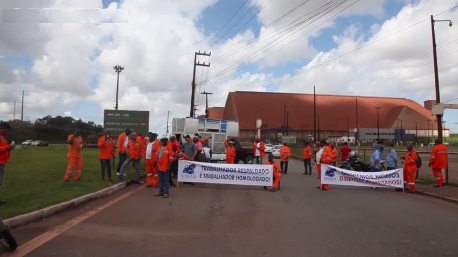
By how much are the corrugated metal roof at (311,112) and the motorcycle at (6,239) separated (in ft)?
432

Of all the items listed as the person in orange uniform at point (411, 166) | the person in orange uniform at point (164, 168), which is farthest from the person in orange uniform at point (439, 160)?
the person in orange uniform at point (164, 168)

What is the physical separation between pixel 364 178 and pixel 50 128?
91554 mm

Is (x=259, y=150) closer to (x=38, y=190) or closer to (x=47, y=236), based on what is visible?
(x=38, y=190)

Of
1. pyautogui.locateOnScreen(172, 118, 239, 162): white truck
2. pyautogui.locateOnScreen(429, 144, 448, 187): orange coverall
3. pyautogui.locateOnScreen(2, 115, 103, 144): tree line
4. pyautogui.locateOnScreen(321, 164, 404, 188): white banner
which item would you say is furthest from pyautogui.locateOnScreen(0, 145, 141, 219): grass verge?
pyautogui.locateOnScreen(2, 115, 103, 144): tree line

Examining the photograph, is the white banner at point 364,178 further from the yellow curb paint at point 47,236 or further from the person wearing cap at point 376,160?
the yellow curb paint at point 47,236

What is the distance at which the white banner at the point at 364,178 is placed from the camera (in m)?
14.3

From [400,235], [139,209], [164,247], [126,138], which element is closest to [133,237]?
[164,247]

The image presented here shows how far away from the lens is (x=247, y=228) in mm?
7355

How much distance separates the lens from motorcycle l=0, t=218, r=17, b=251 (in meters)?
5.47

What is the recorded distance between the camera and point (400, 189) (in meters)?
14.5

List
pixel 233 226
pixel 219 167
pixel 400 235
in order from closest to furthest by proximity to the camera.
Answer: pixel 400 235, pixel 233 226, pixel 219 167

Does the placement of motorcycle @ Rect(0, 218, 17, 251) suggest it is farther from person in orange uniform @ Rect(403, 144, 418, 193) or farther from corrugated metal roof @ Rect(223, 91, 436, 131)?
corrugated metal roof @ Rect(223, 91, 436, 131)

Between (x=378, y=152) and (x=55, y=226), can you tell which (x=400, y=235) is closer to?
(x=55, y=226)

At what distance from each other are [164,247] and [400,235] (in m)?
3.90
